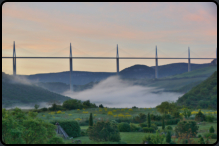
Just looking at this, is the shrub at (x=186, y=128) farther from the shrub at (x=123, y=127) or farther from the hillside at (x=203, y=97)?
the hillside at (x=203, y=97)

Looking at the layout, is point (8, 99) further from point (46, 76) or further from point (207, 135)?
point (207, 135)

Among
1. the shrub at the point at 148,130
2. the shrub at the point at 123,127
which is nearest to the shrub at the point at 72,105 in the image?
the shrub at the point at 123,127

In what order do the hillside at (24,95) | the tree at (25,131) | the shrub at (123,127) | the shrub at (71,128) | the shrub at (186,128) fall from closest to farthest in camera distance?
the tree at (25,131) → the shrub at (186,128) → the shrub at (71,128) → the shrub at (123,127) → the hillside at (24,95)

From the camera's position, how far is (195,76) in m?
68.0

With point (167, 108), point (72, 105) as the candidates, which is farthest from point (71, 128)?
point (72, 105)

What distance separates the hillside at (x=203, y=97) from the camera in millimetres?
31672

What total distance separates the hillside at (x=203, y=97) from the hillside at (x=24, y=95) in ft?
75.9

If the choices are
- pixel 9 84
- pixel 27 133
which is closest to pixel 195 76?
pixel 9 84

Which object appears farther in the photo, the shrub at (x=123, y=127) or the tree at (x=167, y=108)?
the tree at (x=167, y=108)

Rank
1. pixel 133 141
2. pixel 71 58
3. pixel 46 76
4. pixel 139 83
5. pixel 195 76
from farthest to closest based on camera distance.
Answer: pixel 139 83
pixel 195 76
pixel 46 76
pixel 71 58
pixel 133 141

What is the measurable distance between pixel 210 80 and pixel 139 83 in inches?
1373

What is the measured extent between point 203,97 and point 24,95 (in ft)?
101

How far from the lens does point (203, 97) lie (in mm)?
34312

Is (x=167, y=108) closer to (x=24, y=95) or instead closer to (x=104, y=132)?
(x=104, y=132)
